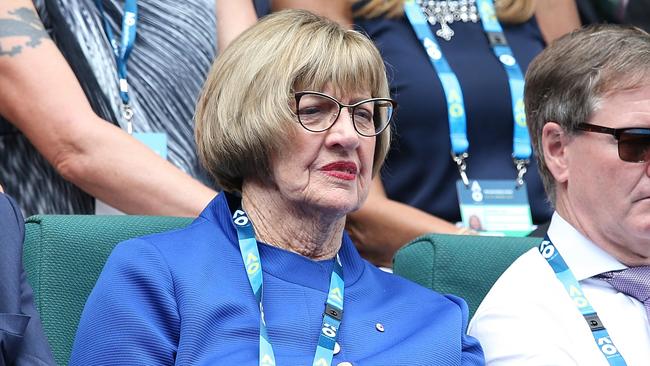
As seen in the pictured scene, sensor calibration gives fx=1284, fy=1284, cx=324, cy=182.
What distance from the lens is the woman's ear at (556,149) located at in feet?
10.5

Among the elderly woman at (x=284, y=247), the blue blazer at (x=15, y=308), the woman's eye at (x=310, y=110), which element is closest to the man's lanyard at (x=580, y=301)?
the elderly woman at (x=284, y=247)

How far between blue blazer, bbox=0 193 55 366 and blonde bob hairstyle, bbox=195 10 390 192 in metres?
0.56

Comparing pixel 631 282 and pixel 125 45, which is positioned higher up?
pixel 125 45

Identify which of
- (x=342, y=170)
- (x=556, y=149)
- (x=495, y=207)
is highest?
(x=342, y=170)

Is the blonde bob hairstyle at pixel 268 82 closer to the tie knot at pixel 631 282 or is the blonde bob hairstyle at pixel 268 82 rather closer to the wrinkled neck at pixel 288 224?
the wrinkled neck at pixel 288 224

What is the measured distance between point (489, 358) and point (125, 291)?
2.91 feet

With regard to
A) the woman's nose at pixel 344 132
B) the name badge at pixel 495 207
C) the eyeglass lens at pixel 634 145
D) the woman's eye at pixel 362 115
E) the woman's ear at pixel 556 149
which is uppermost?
the woman's nose at pixel 344 132

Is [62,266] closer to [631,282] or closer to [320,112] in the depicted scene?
[320,112]

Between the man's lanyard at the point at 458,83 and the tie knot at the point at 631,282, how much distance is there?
1016mm

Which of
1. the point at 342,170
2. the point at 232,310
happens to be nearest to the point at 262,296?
the point at 232,310

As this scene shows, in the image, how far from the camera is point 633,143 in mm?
3074

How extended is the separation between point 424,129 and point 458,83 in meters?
0.19

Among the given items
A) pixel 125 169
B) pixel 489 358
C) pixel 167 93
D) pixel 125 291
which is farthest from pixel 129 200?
pixel 489 358

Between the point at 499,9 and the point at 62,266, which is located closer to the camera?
the point at 62,266
